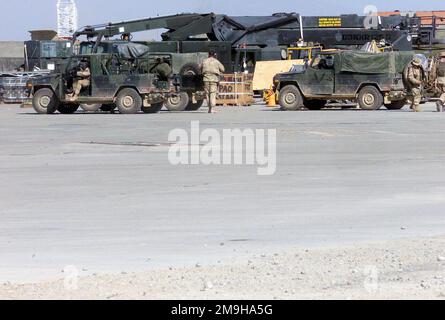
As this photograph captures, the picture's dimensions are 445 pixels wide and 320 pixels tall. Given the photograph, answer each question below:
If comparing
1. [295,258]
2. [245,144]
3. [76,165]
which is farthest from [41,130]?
[295,258]

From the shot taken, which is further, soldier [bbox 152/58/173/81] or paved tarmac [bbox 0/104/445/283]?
soldier [bbox 152/58/173/81]

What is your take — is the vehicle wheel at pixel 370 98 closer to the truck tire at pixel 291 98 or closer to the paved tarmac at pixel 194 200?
the truck tire at pixel 291 98

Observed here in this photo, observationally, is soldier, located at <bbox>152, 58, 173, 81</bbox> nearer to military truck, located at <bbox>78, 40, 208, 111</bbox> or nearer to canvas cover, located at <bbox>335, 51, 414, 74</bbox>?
military truck, located at <bbox>78, 40, 208, 111</bbox>

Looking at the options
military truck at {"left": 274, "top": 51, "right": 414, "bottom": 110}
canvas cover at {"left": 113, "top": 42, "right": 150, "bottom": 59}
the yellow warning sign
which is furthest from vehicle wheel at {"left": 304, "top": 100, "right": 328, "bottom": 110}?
the yellow warning sign

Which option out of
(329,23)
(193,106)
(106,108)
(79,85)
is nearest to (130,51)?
(79,85)

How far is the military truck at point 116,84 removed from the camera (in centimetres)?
3228

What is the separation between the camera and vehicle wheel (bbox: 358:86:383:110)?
32500mm

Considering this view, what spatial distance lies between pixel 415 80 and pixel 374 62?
1.82 metres

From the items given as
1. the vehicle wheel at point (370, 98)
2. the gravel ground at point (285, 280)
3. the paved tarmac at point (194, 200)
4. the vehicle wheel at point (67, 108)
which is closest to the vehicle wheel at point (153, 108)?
the vehicle wheel at point (67, 108)

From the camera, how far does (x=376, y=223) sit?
10688mm

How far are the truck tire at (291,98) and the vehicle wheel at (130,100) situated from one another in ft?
15.6

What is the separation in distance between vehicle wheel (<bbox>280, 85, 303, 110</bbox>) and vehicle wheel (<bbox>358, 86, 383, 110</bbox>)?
1983 millimetres

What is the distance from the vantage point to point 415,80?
31.3 metres

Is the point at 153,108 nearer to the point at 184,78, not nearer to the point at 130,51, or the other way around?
the point at 184,78
